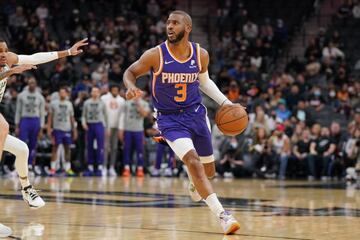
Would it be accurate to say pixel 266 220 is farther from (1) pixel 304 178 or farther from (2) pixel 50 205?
(1) pixel 304 178

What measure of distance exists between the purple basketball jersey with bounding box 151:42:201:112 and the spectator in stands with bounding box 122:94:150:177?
9.85m

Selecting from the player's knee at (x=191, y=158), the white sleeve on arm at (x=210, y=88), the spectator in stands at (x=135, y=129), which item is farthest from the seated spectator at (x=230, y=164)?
the player's knee at (x=191, y=158)

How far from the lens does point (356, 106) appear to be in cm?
2089

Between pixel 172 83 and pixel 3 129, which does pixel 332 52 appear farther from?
pixel 3 129

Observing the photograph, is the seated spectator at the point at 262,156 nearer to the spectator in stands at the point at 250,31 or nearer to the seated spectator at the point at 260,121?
the seated spectator at the point at 260,121

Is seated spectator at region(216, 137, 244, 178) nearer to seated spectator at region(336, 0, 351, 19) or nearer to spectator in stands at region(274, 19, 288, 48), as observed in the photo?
spectator in stands at region(274, 19, 288, 48)

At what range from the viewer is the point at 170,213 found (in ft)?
29.9

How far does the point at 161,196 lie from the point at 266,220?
11.7 feet

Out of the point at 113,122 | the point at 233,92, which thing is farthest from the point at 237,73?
the point at 113,122

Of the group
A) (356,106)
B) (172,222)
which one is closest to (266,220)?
(172,222)

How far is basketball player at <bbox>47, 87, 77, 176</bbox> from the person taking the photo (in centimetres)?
1762

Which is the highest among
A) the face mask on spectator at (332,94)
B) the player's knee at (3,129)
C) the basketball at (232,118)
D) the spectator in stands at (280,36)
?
the spectator in stands at (280,36)

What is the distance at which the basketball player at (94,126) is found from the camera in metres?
17.8

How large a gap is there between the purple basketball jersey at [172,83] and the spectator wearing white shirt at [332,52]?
16035 mm
